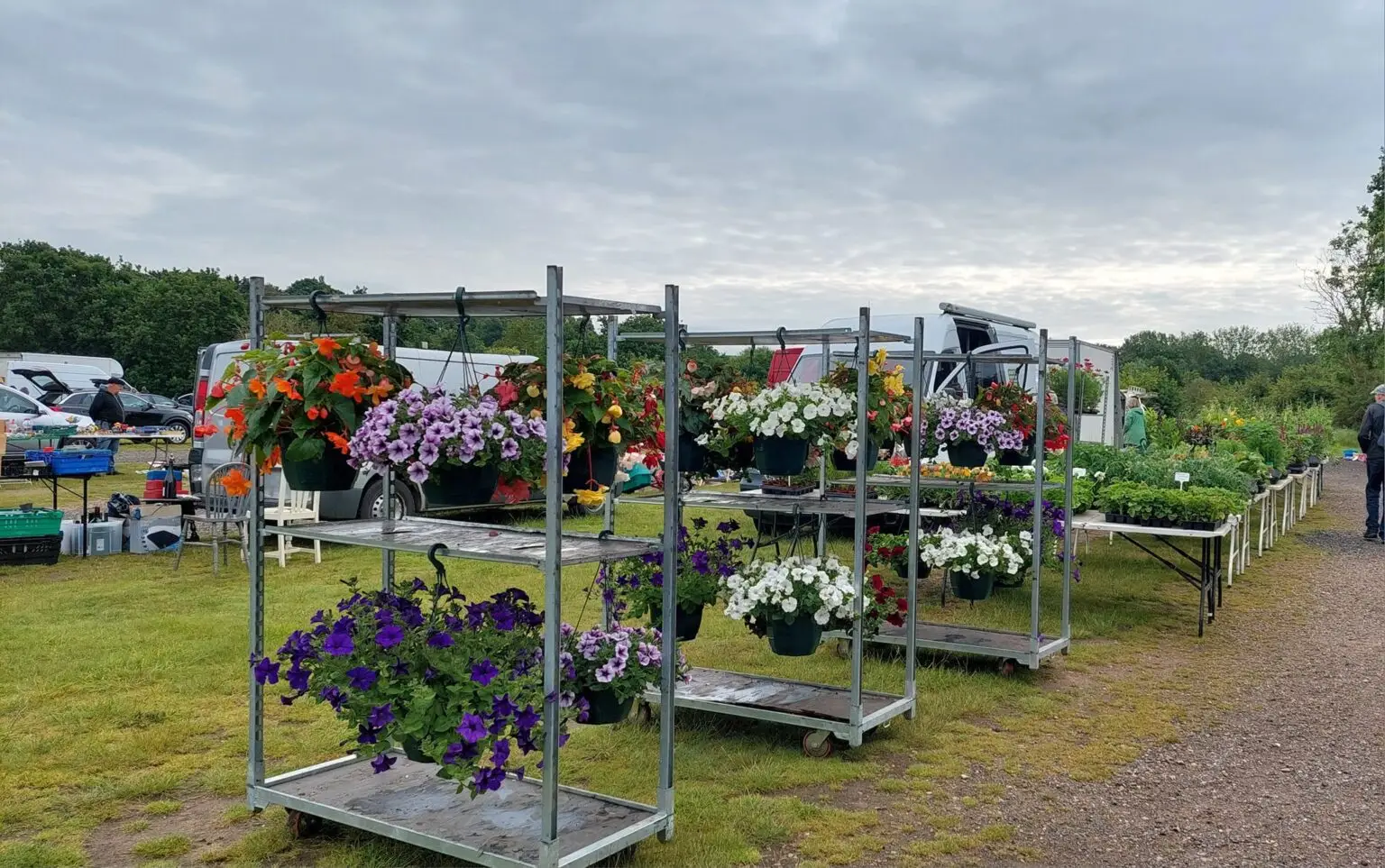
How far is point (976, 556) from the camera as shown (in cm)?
600

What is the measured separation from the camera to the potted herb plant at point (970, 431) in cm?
593

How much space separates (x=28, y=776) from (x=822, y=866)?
120 inches

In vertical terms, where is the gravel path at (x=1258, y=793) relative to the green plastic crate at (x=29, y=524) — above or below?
below

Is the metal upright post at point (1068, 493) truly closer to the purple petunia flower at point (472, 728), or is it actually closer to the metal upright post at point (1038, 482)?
the metal upright post at point (1038, 482)

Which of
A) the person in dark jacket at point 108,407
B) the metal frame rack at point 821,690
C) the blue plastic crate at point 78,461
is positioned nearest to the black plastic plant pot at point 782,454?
the metal frame rack at point 821,690

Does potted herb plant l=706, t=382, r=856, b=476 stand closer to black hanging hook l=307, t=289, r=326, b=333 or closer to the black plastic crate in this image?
black hanging hook l=307, t=289, r=326, b=333

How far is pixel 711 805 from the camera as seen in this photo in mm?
3883

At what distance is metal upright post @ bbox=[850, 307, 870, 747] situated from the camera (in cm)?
434

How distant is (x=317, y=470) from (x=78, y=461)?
6.94 m

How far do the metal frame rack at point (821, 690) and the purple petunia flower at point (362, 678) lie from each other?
178cm

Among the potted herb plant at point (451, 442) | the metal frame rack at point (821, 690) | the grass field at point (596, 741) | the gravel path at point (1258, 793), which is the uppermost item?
the potted herb plant at point (451, 442)

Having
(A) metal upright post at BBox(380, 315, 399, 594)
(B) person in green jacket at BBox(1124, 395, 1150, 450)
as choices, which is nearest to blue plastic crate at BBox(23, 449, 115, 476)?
(A) metal upright post at BBox(380, 315, 399, 594)

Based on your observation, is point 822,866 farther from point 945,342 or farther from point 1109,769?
point 945,342

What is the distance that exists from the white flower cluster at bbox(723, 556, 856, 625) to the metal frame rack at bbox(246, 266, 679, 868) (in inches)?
38.5
